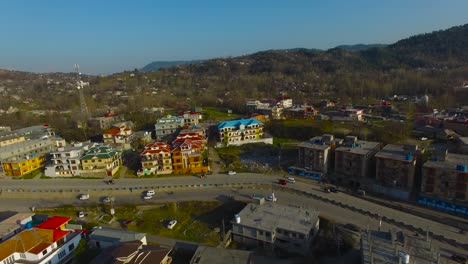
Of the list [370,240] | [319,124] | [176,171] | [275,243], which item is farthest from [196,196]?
[319,124]

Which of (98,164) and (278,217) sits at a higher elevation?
(98,164)

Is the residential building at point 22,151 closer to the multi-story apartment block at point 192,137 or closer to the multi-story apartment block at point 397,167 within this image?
the multi-story apartment block at point 192,137

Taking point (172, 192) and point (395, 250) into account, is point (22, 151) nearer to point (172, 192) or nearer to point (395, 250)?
point (172, 192)

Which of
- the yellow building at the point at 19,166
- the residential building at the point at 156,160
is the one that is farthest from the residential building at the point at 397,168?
the yellow building at the point at 19,166

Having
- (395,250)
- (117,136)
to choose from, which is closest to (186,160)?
(117,136)

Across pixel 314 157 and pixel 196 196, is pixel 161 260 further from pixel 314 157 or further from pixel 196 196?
pixel 314 157

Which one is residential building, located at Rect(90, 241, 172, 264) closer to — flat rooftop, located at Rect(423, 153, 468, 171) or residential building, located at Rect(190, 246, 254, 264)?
residential building, located at Rect(190, 246, 254, 264)

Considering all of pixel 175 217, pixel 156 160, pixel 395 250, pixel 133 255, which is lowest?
pixel 175 217
